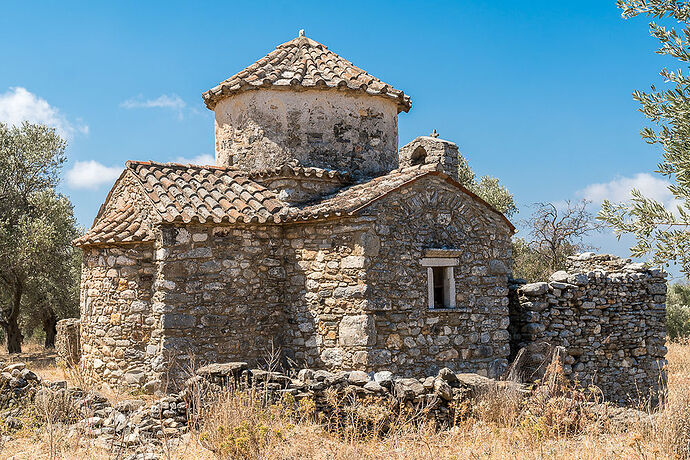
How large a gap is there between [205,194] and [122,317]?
2475mm

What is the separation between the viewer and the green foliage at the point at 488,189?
74.1 feet

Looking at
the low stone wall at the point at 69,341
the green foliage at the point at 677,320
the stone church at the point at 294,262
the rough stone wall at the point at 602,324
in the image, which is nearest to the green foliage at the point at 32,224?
the low stone wall at the point at 69,341

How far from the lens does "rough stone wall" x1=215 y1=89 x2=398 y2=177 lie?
11508mm

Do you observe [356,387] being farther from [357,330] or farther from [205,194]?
[205,194]

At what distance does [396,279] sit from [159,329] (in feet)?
12.5

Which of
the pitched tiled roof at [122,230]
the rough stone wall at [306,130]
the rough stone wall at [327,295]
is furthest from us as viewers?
the rough stone wall at [306,130]

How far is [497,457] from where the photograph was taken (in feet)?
18.6

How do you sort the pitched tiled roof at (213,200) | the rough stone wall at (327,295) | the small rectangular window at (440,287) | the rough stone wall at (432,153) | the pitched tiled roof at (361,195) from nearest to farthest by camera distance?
the rough stone wall at (327,295), the pitched tiled roof at (361,195), the pitched tiled roof at (213,200), the small rectangular window at (440,287), the rough stone wall at (432,153)

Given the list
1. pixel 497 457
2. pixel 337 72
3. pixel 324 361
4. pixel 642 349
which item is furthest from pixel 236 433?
pixel 642 349

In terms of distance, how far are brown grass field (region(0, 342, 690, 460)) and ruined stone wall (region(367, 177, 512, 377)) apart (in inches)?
98.2

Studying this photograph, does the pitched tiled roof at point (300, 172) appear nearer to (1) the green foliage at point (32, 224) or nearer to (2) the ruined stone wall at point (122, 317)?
(2) the ruined stone wall at point (122, 317)

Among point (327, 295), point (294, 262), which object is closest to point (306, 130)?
point (294, 262)

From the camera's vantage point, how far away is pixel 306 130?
11.5 m

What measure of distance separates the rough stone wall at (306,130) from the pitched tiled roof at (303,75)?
22cm
